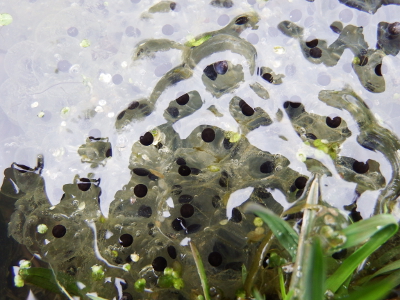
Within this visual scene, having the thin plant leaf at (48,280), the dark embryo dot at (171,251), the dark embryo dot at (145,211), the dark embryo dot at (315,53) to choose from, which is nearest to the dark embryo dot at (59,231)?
the thin plant leaf at (48,280)

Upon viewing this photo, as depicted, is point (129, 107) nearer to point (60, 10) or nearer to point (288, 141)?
point (60, 10)

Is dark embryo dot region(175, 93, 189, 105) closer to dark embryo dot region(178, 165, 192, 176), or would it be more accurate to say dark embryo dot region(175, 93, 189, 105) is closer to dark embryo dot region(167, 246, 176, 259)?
dark embryo dot region(178, 165, 192, 176)

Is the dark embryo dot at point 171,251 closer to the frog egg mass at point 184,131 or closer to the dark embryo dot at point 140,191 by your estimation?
the frog egg mass at point 184,131

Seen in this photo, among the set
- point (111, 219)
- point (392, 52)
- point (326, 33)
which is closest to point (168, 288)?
point (111, 219)

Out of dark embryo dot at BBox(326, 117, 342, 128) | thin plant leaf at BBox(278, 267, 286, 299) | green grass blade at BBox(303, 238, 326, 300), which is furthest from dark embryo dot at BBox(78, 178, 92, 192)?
dark embryo dot at BBox(326, 117, 342, 128)

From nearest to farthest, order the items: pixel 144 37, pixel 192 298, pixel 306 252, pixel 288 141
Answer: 1. pixel 306 252
2. pixel 192 298
3. pixel 288 141
4. pixel 144 37

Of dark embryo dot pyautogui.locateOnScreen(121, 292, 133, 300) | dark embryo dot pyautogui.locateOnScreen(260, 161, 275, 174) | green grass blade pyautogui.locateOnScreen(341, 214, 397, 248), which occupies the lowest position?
dark embryo dot pyautogui.locateOnScreen(121, 292, 133, 300)

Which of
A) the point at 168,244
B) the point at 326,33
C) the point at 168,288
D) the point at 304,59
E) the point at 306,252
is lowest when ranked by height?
the point at 168,288
